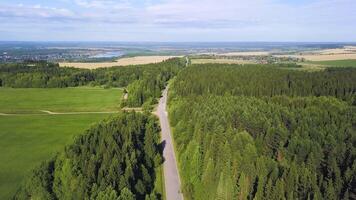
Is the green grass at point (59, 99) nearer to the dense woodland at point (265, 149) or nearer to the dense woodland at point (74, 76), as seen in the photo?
the dense woodland at point (74, 76)

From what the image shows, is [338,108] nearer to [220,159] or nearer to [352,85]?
[352,85]

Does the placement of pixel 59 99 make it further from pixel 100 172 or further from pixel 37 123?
pixel 100 172

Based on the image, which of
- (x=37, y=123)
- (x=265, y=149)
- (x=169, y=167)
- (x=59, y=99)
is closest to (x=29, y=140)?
(x=37, y=123)

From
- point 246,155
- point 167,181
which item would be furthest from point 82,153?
point 246,155

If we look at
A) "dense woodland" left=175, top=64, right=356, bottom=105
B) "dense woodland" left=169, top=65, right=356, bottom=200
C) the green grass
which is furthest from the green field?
"dense woodland" left=175, top=64, right=356, bottom=105

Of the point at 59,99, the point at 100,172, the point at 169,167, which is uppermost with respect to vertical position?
the point at 100,172
